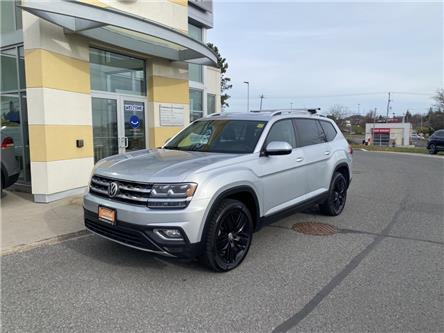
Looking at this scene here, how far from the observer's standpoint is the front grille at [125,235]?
153 inches

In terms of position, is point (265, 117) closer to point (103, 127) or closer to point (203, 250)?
point (203, 250)

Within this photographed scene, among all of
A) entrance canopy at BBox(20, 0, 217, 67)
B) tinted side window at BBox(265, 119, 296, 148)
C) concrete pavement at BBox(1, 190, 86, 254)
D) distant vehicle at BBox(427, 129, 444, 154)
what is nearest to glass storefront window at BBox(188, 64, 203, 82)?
entrance canopy at BBox(20, 0, 217, 67)

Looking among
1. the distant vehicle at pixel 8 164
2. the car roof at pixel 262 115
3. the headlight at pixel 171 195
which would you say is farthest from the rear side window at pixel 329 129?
the distant vehicle at pixel 8 164

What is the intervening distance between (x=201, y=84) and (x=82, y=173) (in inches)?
272

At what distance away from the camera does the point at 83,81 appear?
8.48 m

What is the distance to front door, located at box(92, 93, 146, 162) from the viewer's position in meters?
9.30

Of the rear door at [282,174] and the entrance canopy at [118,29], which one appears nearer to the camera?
the rear door at [282,174]

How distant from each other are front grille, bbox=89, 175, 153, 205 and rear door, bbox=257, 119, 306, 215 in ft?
4.94

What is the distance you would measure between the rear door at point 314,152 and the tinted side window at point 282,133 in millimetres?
190

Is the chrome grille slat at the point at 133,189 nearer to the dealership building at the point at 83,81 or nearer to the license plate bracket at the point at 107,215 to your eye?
the license plate bracket at the point at 107,215

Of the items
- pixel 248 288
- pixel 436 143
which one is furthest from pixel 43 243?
pixel 436 143

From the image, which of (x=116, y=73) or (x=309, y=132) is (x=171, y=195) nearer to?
(x=309, y=132)

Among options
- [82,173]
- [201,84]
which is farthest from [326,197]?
[201,84]

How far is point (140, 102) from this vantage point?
10531 mm
